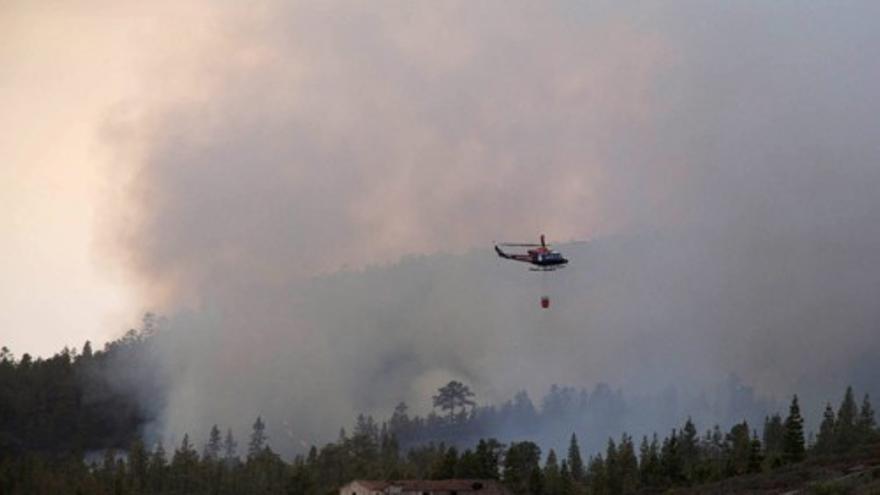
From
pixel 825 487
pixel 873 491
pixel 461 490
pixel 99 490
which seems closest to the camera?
pixel 873 491

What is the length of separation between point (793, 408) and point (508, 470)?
4119 centimetres

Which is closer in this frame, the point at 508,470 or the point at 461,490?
the point at 461,490

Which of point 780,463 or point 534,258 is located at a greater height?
point 534,258

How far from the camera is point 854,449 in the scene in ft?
561

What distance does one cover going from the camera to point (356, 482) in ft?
613

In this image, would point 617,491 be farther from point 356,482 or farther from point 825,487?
point 825,487

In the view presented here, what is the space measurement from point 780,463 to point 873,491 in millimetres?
75628

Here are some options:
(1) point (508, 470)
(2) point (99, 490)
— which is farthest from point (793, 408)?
(2) point (99, 490)

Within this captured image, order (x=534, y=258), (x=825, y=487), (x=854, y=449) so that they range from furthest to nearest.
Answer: (x=854, y=449)
(x=534, y=258)
(x=825, y=487)

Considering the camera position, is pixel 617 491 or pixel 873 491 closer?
pixel 873 491

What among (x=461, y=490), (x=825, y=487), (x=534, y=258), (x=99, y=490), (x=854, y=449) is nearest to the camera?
(x=825, y=487)

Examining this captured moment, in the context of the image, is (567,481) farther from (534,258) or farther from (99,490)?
(99,490)

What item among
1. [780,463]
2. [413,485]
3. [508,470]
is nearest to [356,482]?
[413,485]

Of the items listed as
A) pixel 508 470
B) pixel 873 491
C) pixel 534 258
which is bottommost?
pixel 873 491
